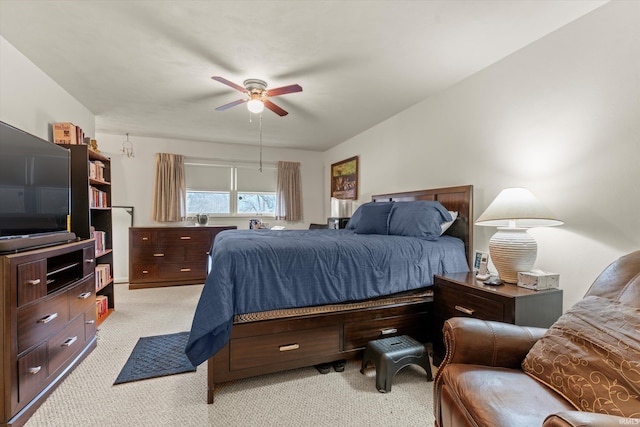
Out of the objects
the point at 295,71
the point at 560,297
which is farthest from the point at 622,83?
the point at 295,71

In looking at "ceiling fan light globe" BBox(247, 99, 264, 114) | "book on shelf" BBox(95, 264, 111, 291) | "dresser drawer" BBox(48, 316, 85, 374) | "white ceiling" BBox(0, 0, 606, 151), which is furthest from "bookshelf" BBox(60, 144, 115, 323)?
"ceiling fan light globe" BBox(247, 99, 264, 114)

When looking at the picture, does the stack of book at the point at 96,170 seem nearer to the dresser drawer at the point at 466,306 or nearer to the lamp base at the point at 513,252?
the dresser drawer at the point at 466,306

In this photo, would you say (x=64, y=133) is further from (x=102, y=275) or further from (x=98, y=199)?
(x=102, y=275)

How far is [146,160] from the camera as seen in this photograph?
4875 millimetres

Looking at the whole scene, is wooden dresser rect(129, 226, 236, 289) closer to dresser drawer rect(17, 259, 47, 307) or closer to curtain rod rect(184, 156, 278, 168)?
curtain rod rect(184, 156, 278, 168)

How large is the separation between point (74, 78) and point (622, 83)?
4.35m

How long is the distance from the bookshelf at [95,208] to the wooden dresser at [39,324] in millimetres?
477

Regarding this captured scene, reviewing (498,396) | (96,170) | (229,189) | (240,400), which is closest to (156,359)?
(240,400)

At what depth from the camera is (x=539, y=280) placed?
183 cm

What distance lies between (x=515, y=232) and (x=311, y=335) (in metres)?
1.63

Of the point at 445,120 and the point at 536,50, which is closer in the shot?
the point at 536,50

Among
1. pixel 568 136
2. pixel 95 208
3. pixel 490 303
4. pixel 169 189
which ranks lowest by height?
pixel 490 303

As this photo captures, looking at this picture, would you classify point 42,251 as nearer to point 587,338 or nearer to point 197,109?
point 197,109

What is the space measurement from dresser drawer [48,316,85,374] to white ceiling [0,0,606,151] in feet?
7.03
